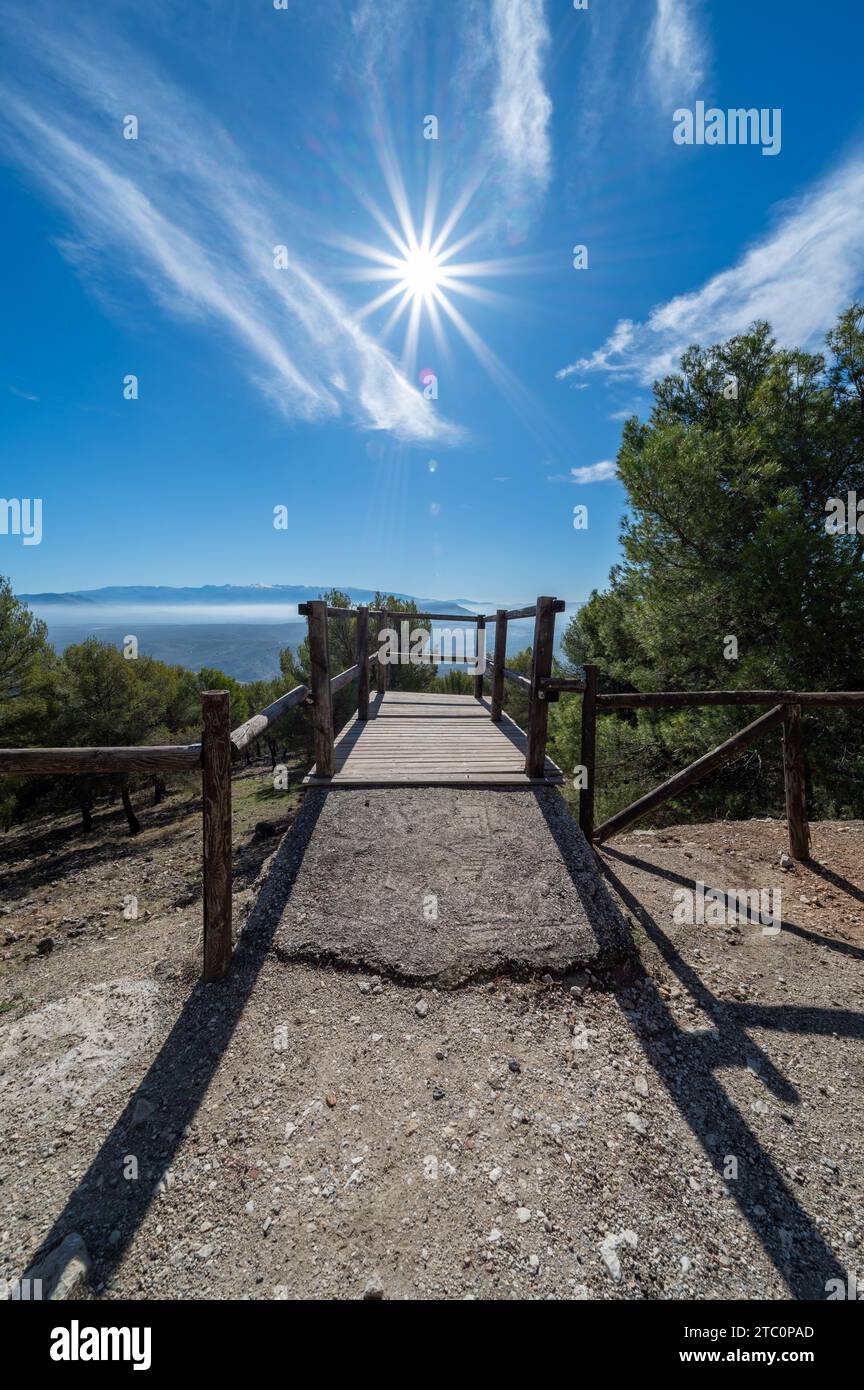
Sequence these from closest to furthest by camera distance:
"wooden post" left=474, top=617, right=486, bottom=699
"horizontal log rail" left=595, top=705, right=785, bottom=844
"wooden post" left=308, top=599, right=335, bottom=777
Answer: "wooden post" left=308, top=599, right=335, bottom=777 → "horizontal log rail" left=595, top=705, right=785, bottom=844 → "wooden post" left=474, top=617, right=486, bottom=699

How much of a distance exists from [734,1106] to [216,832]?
2958mm

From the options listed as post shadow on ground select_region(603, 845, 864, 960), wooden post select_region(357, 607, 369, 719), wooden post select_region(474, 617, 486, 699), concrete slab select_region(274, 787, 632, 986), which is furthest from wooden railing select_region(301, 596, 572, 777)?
wooden post select_region(474, 617, 486, 699)

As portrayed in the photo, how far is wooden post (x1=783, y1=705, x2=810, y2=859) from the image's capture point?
4375 millimetres

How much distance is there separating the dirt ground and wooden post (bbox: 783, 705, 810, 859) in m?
1.07

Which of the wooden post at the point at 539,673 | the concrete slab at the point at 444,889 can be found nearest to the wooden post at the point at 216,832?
the concrete slab at the point at 444,889

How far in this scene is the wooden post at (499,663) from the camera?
23.7 ft

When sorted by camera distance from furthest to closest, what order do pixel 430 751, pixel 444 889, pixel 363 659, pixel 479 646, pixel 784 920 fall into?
pixel 479 646 < pixel 363 659 < pixel 430 751 < pixel 784 920 < pixel 444 889

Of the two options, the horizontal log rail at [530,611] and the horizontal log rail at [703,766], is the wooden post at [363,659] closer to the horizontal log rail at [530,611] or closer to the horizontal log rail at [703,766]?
the horizontal log rail at [530,611]

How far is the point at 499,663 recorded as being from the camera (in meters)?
7.49

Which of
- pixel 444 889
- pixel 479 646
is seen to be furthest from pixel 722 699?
pixel 479 646

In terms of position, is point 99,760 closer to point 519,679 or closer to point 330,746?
point 330,746

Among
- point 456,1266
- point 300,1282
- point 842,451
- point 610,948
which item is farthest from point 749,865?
point 842,451

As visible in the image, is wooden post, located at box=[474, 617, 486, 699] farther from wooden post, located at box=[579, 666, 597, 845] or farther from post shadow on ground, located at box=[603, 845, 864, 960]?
post shadow on ground, located at box=[603, 845, 864, 960]
